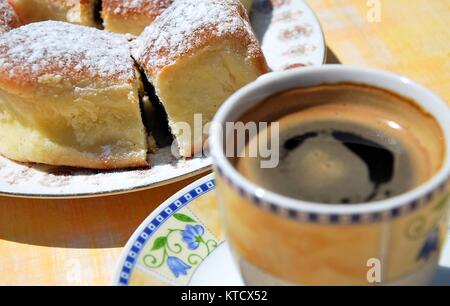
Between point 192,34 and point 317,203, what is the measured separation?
0.58 m

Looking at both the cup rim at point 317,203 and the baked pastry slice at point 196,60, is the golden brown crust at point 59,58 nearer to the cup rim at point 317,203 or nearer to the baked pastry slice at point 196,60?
the baked pastry slice at point 196,60

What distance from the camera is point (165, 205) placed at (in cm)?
86

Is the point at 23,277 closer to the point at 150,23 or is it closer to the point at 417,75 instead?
the point at 150,23

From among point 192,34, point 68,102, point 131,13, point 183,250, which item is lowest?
point 183,250

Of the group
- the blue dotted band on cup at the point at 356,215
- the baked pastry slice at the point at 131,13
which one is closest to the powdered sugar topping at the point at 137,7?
the baked pastry slice at the point at 131,13

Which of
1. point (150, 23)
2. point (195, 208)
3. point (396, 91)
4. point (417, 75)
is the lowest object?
point (195, 208)

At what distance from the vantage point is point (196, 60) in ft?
3.71

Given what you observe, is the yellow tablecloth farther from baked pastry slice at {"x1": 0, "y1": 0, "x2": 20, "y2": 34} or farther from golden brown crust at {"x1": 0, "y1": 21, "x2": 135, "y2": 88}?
baked pastry slice at {"x1": 0, "y1": 0, "x2": 20, "y2": 34}

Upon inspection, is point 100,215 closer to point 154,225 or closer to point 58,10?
point 154,225

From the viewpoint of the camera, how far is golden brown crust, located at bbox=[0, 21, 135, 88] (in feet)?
3.53

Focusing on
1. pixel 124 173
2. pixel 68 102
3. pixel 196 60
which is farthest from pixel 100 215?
pixel 196 60
